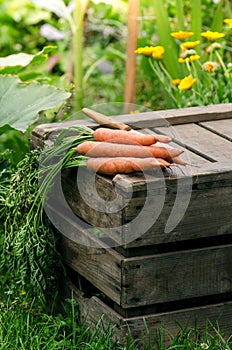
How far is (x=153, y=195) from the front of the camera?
8.47 feet

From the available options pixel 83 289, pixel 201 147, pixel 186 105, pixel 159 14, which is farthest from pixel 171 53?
pixel 83 289

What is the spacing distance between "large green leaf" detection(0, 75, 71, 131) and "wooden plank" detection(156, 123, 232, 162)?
1.77ft

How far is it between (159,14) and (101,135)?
1.60m

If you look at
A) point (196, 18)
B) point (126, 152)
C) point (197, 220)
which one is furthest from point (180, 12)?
point (197, 220)

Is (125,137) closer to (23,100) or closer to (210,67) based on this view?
(23,100)

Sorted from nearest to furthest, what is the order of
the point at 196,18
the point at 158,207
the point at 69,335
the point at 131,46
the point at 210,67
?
1. the point at 158,207
2. the point at 69,335
3. the point at 210,67
4. the point at 196,18
5. the point at 131,46

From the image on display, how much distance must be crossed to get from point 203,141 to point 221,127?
0.20 m

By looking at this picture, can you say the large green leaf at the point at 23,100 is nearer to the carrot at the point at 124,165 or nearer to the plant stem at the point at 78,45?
the carrot at the point at 124,165

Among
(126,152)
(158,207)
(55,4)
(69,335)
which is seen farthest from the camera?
(55,4)

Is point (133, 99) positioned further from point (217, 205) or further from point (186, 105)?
Answer: point (217, 205)

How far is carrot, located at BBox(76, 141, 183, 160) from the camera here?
268 cm

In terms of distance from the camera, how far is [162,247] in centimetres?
275

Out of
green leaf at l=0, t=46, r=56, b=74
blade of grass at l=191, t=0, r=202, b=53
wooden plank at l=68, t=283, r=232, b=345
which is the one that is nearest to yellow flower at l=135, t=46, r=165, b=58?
blade of grass at l=191, t=0, r=202, b=53

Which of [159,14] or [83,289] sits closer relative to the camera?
[83,289]
